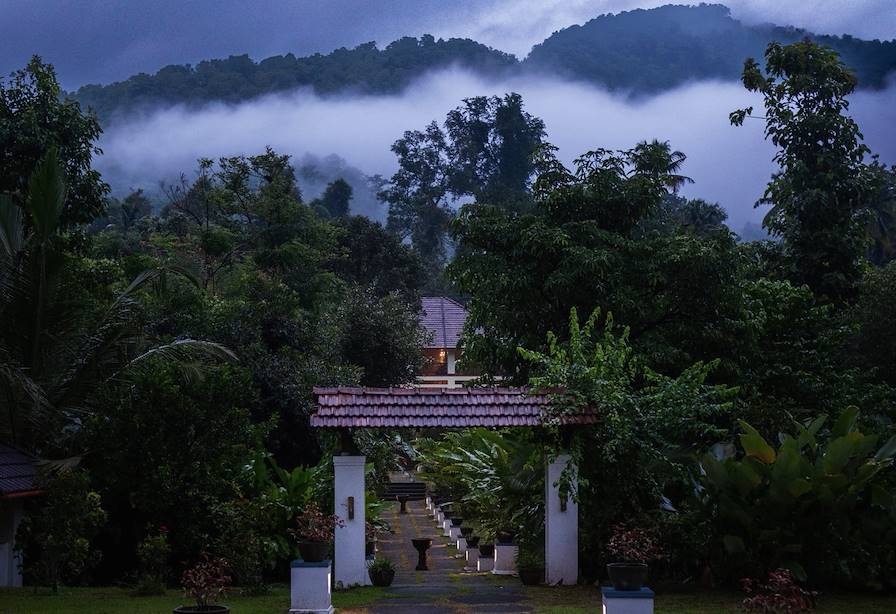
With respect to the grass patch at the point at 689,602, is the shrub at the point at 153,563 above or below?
above

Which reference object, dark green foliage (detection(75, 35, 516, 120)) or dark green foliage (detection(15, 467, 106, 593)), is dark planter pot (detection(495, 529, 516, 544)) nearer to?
dark green foliage (detection(15, 467, 106, 593))

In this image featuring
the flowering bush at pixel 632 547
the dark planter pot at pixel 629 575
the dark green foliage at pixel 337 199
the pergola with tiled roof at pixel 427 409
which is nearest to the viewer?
the dark planter pot at pixel 629 575

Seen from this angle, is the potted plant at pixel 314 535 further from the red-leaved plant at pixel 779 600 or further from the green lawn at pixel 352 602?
the red-leaved plant at pixel 779 600

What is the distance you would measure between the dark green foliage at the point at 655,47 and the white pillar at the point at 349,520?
6053 inches

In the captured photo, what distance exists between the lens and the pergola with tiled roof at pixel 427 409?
15.7m

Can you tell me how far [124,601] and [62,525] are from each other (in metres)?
1.45

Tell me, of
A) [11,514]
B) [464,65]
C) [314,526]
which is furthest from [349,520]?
[464,65]

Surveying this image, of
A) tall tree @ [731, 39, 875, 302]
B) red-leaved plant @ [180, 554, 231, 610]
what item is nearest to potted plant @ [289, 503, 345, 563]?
red-leaved plant @ [180, 554, 231, 610]

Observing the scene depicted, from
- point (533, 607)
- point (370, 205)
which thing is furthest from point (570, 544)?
point (370, 205)

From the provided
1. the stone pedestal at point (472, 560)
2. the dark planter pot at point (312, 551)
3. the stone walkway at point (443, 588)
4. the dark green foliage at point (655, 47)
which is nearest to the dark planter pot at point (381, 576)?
the stone walkway at point (443, 588)

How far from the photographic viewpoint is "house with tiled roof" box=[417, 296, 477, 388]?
5341cm

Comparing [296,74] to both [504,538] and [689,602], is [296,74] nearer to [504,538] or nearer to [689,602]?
[504,538]

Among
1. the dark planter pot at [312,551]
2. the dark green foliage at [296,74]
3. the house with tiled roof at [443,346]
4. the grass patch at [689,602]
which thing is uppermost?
the dark green foliage at [296,74]

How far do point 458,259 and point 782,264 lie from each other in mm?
9520
